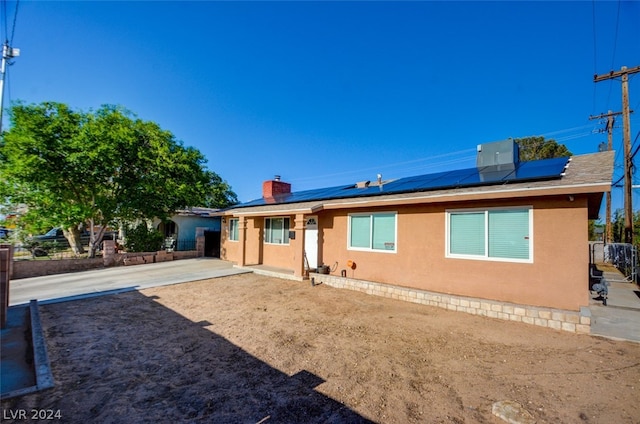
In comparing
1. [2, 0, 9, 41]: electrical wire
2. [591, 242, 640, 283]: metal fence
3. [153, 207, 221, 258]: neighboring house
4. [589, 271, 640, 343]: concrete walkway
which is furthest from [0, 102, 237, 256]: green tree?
[591, 242, 640, 283]: metal fence

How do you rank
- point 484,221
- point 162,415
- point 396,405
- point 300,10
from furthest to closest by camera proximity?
point 300,10 → point 484,221 → point 396,405 → point 162,415

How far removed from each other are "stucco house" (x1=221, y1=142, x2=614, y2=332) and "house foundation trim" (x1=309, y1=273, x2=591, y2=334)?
2 centimetres

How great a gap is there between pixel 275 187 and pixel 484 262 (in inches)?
533

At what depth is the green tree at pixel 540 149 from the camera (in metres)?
25.3

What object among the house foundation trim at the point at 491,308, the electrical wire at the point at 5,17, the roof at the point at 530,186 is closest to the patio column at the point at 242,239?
the house foundation trim at the point at 491,308

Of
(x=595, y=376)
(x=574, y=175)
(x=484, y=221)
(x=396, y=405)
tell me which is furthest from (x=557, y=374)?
(x=574, y=175)

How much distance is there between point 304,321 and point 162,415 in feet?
11.9

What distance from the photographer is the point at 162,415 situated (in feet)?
9.93

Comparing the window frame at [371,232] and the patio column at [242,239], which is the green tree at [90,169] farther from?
the window frame at [371,232]

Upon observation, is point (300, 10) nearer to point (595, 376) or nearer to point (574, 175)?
point (574, 175)

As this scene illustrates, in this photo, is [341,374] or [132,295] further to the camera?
[132,295]

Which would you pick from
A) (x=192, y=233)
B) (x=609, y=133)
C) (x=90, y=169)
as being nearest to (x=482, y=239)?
(x=90, y=169)

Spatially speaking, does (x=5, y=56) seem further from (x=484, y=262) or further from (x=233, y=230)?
(x=484, y=262)

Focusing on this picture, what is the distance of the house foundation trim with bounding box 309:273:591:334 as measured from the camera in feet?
18.6
